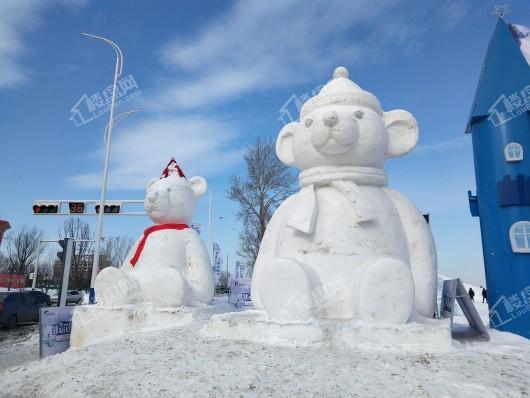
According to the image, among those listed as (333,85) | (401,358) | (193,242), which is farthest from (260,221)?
(401,358)

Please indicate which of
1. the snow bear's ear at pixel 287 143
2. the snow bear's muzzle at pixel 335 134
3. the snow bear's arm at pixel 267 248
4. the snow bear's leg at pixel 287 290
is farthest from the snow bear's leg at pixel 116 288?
the snow bear's muzzle at pixel 335 134

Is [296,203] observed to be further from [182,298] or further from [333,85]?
[182,298]

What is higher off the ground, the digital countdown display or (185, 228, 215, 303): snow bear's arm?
the digital countdown display

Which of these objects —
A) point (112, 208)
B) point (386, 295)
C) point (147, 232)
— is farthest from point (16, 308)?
point (386, 295)

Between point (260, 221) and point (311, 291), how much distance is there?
11673 mm

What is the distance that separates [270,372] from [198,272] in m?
3.00

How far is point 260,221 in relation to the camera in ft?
49.9

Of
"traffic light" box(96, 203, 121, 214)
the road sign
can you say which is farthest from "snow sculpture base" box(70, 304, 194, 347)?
"traffic light" box(96, 203, 121, 214)

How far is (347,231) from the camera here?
390 centimetres

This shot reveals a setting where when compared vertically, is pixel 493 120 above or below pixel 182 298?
above

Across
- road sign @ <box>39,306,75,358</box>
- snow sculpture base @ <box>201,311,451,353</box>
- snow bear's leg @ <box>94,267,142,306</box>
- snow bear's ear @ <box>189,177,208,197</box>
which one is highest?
snow bear's ear @ <box>189,177,208,197</box>

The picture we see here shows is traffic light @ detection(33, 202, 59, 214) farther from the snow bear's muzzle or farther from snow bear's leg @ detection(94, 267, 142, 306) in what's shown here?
the snow bear's muzzle

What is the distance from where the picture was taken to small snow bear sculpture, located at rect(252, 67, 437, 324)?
3439mm

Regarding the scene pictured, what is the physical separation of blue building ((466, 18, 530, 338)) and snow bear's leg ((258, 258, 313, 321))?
3.39 meters
